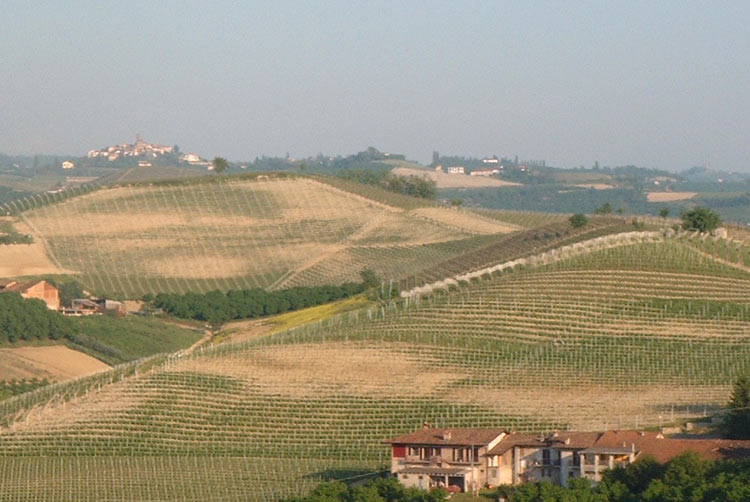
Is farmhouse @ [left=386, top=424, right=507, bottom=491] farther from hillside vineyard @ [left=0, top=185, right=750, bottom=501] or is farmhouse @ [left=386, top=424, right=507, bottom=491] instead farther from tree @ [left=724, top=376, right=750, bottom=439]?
tree @ [left=724, top=376, right=750, bottom=439]

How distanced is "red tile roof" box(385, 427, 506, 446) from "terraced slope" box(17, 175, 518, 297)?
4755 cm

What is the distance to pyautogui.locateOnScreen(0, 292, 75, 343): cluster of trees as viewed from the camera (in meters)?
83.3

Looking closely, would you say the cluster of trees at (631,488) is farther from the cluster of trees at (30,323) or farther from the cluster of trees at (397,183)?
the cluster of trees at (397,183)

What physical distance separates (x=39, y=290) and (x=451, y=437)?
50.6m

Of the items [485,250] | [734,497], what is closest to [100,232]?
[485,250]

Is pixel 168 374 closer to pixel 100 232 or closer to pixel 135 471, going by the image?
pixel 135 471

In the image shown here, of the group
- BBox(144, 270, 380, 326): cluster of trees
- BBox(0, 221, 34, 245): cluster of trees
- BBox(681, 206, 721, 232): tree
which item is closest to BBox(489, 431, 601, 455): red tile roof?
BBox(681, 206, 721, 232): tree

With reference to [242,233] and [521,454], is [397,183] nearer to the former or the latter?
[242,233]

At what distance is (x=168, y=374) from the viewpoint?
210 ft

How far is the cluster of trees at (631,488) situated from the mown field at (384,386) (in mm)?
4834

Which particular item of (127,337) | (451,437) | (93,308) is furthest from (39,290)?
(451,437)

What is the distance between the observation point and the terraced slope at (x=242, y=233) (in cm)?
10456

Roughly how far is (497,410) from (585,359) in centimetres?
685

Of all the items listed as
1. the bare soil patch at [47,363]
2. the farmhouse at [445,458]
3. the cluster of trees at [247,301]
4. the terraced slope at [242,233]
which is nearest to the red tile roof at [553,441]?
the farmhouse at [445,458]
